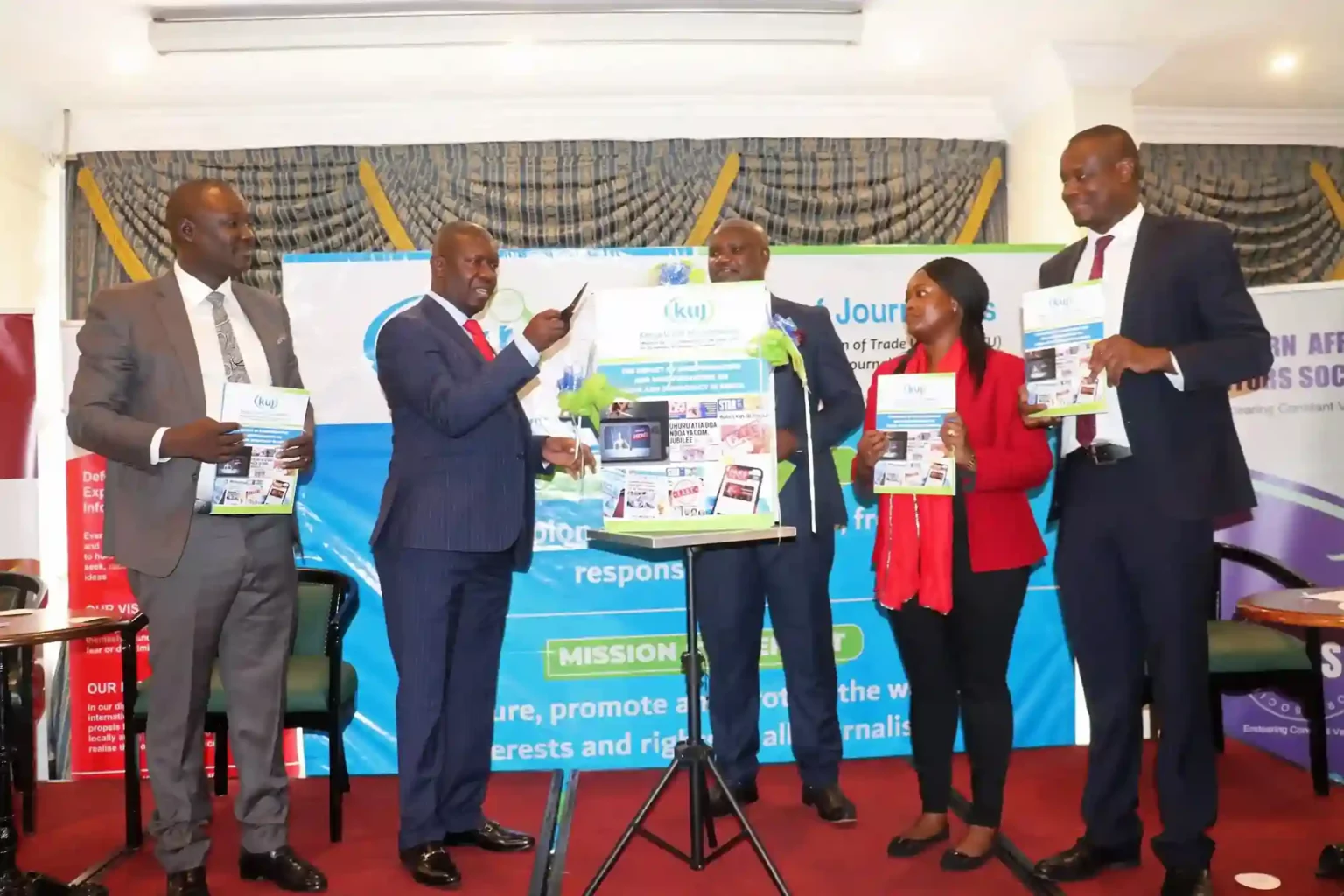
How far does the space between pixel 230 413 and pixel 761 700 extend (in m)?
2.34

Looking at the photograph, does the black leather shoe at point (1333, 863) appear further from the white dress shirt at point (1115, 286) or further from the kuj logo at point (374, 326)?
the kuj logo at point (374, 326)

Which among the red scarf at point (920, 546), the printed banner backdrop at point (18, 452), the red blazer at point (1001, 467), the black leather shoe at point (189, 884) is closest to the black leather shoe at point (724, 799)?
the red scarf at point (920, 546)

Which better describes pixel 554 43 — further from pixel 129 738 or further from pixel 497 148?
pixel 129 738

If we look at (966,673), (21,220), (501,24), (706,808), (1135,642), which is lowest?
(706,808)

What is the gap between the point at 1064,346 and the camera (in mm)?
2502

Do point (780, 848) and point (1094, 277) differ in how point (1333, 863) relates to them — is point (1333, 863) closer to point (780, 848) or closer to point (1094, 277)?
point (780, 848)

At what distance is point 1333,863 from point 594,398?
2383 millimetres

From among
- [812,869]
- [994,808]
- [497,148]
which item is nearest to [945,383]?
[994,808]

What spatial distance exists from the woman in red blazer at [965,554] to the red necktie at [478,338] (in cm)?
113

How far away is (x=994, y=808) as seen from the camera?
2859 millimetres

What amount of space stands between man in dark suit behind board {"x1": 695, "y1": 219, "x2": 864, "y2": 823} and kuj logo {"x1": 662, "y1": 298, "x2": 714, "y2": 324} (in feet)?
2.58

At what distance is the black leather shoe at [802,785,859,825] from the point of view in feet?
10.7

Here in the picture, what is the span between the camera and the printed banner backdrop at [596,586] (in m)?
3.94

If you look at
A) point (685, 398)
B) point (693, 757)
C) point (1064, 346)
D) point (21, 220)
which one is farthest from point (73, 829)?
point (1064, 346)
